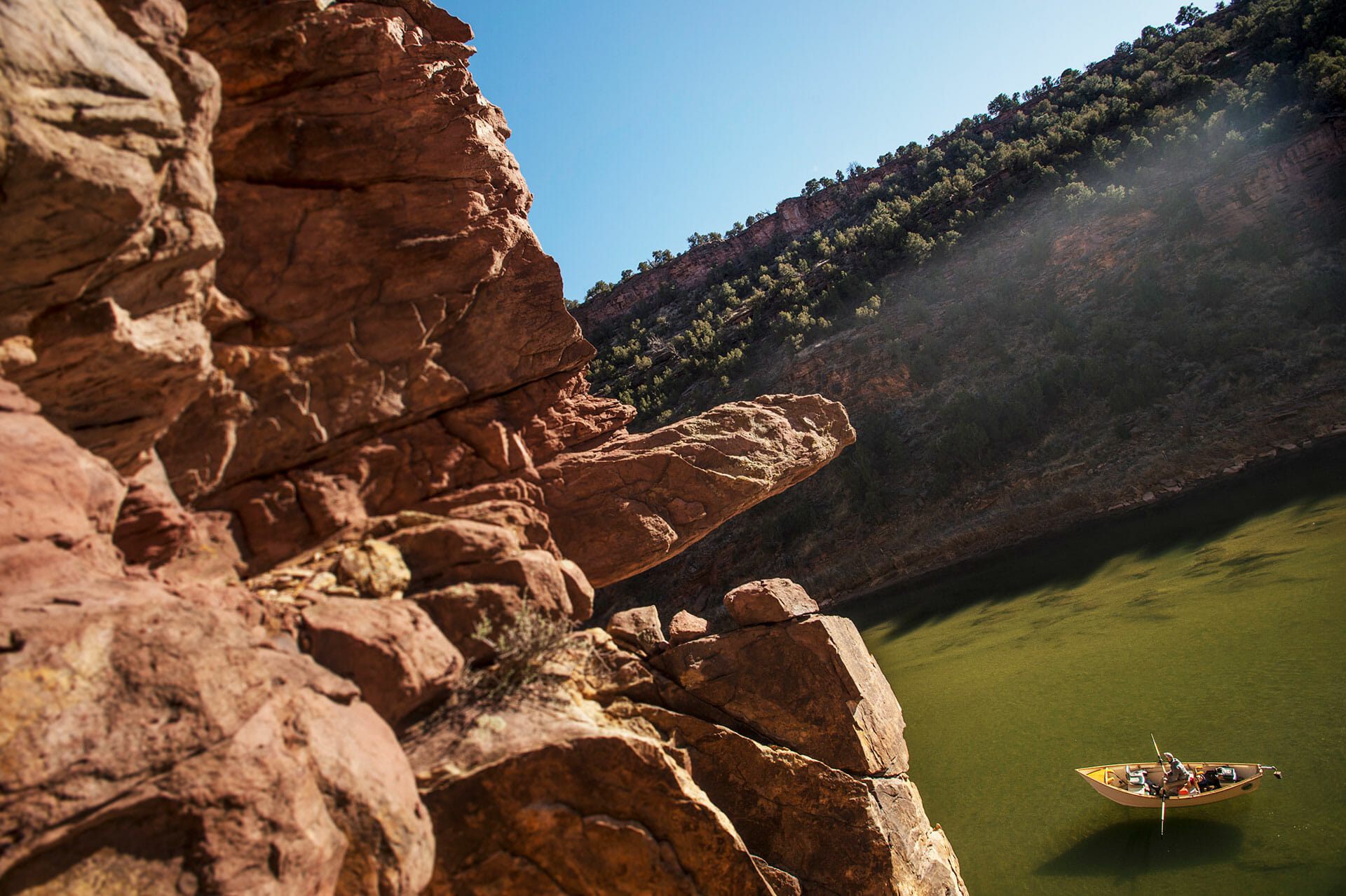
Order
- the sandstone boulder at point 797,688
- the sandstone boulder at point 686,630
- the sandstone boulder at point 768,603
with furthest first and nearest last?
the sandstone boulder at point 686,630 → the sandstone boulder at point 768,603 → the sandstone boulder at point 797,688

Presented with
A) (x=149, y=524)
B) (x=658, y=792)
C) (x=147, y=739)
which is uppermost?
(x=149, y=524)

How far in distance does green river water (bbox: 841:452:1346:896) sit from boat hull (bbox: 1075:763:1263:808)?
1.22 feet

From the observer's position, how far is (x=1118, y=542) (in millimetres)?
24609

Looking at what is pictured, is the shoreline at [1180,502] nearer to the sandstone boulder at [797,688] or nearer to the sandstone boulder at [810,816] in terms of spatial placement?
the sandstone boulder at [797,688]

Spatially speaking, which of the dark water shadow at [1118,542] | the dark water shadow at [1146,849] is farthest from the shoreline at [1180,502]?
the dark water shadow at [1146,849]

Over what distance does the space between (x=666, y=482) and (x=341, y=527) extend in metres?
3.93

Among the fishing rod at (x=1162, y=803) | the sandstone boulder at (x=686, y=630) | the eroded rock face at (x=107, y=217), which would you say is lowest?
the fishing rod at (x=1162, y=803)

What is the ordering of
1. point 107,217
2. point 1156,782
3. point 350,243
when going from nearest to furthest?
Answer: 1. point 107,217
2. point 350,243
3. point 1156,782

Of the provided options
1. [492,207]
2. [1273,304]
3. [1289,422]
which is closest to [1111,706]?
[492,207]

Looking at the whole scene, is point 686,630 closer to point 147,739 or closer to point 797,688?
point 797,688

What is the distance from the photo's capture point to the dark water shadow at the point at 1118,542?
22031mm

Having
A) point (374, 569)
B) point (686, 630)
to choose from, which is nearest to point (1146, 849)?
point (686, 630)

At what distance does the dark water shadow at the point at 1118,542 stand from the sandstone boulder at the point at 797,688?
15.0 meters

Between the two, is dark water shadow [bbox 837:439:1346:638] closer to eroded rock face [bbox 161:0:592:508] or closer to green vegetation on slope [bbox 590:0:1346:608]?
green vegetation on slope [bbox 590:0:1346:608]
